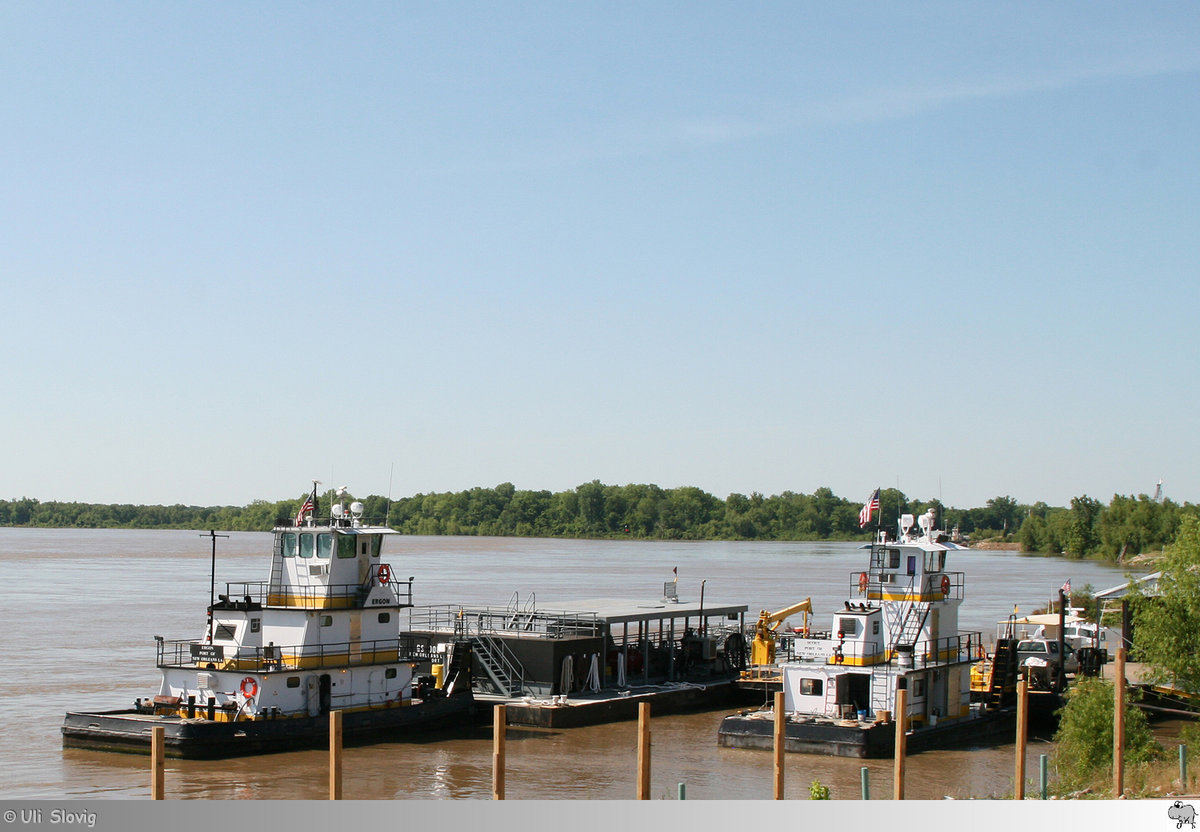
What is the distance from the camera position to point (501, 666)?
37969mm

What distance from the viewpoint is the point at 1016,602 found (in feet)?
266

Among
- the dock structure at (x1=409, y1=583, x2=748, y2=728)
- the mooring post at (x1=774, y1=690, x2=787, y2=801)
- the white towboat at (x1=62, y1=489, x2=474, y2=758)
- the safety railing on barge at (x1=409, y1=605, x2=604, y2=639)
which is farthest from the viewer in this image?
the safety railing on barge at (x1=409, y1=605, x2=604, y2=639)


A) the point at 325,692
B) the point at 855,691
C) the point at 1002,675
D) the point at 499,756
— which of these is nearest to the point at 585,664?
the point at 855,691

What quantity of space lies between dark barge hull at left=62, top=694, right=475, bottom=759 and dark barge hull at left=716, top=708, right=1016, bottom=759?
8.45m

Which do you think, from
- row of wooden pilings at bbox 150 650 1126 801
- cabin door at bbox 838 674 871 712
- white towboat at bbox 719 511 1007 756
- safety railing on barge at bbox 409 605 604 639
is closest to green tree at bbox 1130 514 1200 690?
row of wooden pilings at bbox 150 650 1126 801

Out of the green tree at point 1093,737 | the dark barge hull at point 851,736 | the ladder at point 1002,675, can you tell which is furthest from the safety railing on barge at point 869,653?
the green tree at point 1093,737

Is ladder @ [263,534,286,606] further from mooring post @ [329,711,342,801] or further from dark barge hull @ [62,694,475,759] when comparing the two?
mooring post @ [329,711,342,801]

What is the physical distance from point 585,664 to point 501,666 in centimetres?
233

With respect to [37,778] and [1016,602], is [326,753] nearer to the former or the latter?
[37,778]

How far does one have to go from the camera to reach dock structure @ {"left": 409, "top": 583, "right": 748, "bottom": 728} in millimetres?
36688

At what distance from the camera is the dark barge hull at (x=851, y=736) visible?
Result: 31.3 meters

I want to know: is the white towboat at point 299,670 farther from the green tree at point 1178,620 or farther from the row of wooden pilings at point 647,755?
the green tree at point 1178,620

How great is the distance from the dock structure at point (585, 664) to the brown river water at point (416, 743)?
33.6 inches

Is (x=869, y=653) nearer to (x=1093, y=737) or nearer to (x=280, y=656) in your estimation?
(x=1093, y=737)
